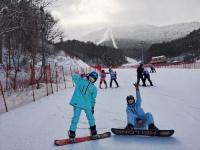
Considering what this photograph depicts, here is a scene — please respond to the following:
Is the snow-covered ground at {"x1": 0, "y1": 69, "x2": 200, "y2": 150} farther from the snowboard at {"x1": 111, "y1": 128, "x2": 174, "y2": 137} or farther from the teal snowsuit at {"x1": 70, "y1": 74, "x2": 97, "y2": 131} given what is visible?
the teal snowsuit at {"x1": 70, "y1": 74, "x2": 97, "y2": 131}

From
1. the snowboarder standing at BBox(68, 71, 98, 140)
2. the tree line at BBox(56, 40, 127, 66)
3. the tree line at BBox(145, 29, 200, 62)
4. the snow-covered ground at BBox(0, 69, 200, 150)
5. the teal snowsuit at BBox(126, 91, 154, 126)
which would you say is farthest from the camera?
the tree line at BBox(56, 40, 127, 66)

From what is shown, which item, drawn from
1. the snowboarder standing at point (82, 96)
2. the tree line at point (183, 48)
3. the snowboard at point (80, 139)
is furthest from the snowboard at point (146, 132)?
the tree line at point (183, 48)

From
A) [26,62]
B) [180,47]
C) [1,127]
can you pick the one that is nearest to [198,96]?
[1,127]

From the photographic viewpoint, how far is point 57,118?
34.1ft

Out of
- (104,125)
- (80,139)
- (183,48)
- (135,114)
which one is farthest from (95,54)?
(80,139)

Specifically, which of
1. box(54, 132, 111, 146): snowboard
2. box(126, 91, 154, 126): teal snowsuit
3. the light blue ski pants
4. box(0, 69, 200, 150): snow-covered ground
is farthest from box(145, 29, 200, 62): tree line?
the light blue ski pants

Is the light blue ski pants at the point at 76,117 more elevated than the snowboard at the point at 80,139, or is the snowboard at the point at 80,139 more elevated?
the light blue ski pants at the point at 76,117

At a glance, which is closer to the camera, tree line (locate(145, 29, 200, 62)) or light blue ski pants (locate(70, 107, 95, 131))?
light blue ski pants (locate(70, 107, 95, 131))

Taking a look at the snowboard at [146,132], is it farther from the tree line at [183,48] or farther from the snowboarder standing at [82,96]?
the tree line at [183,48]

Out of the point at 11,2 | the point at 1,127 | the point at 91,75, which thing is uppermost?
the point at 11,2

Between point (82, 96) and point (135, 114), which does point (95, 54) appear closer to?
point (135, 114)

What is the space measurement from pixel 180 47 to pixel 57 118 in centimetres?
11713

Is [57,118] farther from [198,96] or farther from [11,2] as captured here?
[198,96]

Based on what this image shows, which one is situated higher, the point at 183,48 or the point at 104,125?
the point at 183,48
